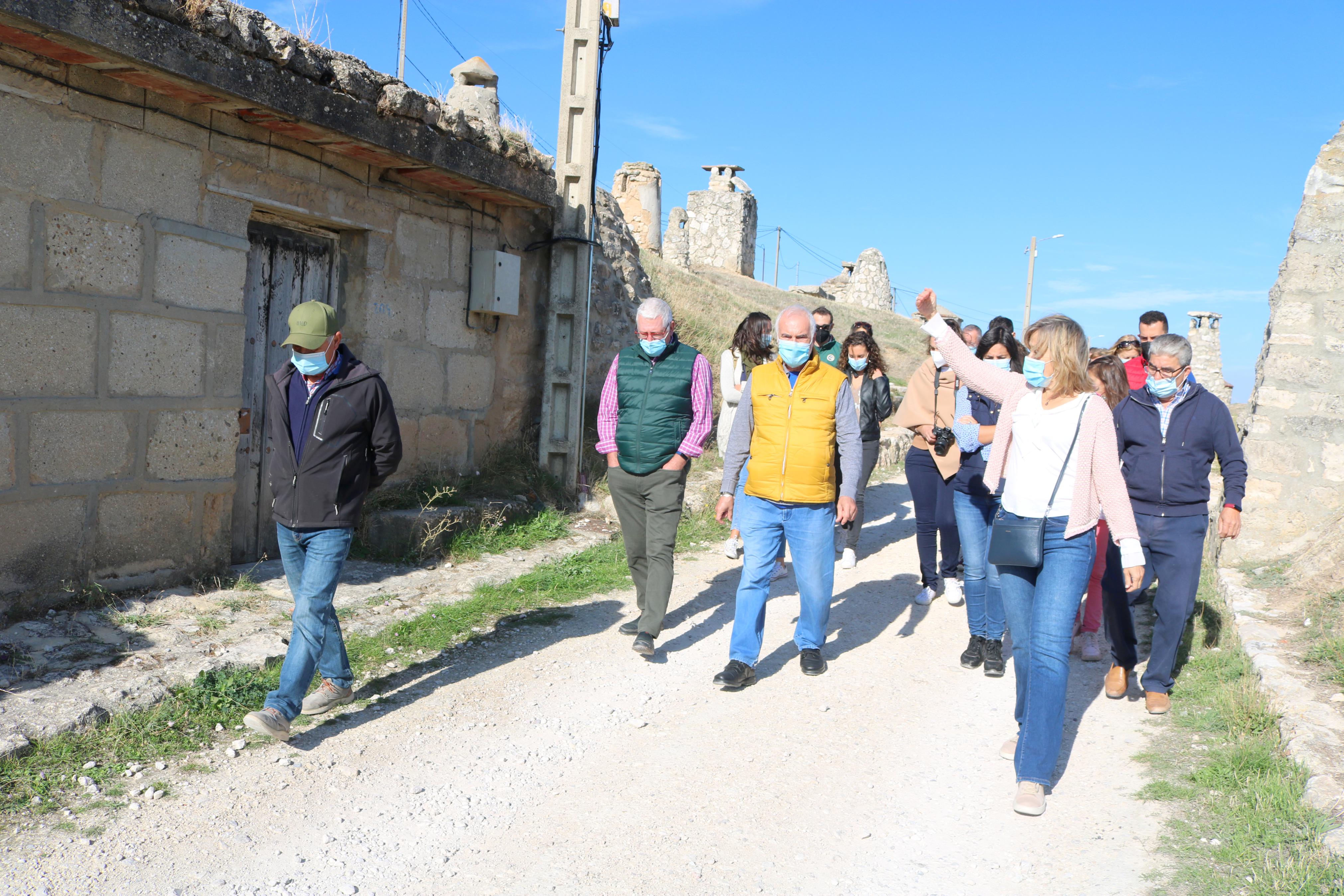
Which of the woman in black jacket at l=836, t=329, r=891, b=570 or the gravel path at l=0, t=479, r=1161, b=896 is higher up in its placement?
the woman in black jacket at l=836, t=329, r=891, b=570

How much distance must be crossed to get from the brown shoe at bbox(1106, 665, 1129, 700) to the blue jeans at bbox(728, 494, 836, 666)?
1445mm

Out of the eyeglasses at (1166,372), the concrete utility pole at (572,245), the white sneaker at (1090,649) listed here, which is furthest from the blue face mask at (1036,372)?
the concrete utility pole at (572,245)

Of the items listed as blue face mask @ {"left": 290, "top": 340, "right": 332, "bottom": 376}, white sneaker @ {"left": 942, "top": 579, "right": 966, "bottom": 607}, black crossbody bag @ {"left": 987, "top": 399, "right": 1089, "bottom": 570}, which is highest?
blue face mask @ {"left": 290, "top": 340, "right": 332, "bottom": 376}

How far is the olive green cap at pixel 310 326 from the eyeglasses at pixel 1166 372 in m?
3.81

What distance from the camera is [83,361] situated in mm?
5004

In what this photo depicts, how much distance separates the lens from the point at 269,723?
3668mm

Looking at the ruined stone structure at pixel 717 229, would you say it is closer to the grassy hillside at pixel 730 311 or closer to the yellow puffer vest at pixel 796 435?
the grassy hillside at pixel 730 311

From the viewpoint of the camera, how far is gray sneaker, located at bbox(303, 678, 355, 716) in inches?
161

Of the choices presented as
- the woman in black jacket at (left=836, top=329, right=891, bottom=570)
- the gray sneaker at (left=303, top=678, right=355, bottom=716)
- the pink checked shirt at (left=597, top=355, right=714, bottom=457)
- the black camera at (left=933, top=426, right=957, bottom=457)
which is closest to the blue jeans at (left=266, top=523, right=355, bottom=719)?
the gray sneaker at (left=303, top=678, right=355, bottom=716)

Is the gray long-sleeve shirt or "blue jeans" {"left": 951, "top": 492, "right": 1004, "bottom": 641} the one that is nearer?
the gray long-sleeve shirt

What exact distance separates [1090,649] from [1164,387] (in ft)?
5.28

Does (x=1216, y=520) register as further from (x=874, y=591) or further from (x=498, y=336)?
(x=498, y=336)

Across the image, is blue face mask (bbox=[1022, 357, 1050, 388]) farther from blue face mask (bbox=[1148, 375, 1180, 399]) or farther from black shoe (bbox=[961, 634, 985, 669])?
black shoe (bbox=[961, 634, 985, 669])

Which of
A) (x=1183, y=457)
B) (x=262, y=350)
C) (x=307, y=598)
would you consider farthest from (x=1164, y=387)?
(x=262, y=350)
